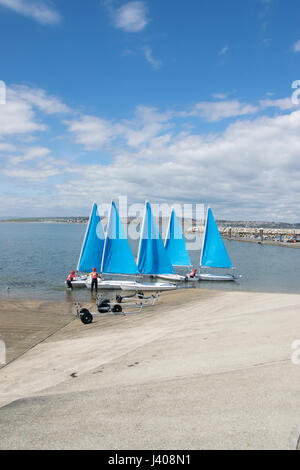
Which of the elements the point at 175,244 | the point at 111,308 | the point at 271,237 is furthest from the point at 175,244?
the point at 271,237

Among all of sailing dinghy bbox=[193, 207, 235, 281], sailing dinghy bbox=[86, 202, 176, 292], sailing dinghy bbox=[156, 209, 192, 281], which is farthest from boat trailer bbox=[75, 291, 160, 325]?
sailing dinghy bbox=[193, 207, 235, 281]

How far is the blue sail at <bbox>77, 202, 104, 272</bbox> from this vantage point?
89.9 feet

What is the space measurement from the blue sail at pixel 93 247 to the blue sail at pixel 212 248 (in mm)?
12431

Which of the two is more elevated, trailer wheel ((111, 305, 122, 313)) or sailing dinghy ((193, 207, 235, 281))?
sailing dinghy ((193, 207, 235, 281))

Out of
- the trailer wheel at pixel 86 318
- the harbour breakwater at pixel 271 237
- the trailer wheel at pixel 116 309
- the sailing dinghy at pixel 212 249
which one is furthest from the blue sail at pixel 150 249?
the harbour breakwater at pixel 271 237

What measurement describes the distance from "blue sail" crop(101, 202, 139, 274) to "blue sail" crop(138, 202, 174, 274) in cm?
101

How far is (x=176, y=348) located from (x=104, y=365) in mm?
2679

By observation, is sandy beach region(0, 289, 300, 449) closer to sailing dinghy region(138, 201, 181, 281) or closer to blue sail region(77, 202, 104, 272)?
blue sail region(77, 202, 104, 272)

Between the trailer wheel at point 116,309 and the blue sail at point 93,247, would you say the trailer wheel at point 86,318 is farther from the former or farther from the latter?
the blue sail at point 93,247

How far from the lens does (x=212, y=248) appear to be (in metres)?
34.7

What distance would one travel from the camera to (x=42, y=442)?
19.1 ft

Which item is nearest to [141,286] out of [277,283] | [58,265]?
[277,283]

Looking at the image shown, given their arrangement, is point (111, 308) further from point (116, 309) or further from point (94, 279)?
point (94, 279)

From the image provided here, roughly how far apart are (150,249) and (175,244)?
21.5 feet
